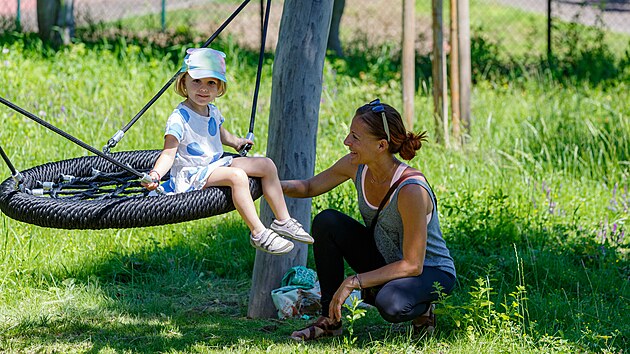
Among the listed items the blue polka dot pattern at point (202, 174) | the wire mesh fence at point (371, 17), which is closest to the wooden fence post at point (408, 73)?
the blue polka dot pattern at point (202, 174)

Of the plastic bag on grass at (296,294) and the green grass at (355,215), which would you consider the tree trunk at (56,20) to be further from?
the plastic bag on grass at (296,294)

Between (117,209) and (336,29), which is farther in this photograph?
(336,29)

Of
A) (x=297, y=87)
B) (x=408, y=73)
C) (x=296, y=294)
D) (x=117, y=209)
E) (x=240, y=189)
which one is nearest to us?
(x=117, y=209)

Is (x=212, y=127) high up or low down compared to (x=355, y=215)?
up

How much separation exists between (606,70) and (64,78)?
18.8 feet

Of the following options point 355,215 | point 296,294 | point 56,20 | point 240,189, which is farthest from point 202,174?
point 56,20

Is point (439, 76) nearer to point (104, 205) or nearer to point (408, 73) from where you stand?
point (408, 73)

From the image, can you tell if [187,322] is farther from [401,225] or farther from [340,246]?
[401,225]

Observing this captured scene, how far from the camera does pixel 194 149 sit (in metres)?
3.91

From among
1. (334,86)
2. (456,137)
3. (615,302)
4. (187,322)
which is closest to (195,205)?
(187,322)

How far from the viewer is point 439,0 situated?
7.41 meters

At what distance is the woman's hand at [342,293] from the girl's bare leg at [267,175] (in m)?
0.41

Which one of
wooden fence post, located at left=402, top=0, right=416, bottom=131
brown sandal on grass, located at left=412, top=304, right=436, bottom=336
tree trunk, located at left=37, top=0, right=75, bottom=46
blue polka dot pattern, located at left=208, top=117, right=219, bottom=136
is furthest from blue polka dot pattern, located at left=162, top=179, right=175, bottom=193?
tree trunk, located at left=37, top=0, right=75, bottom=46

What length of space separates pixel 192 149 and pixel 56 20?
6.83 meters
